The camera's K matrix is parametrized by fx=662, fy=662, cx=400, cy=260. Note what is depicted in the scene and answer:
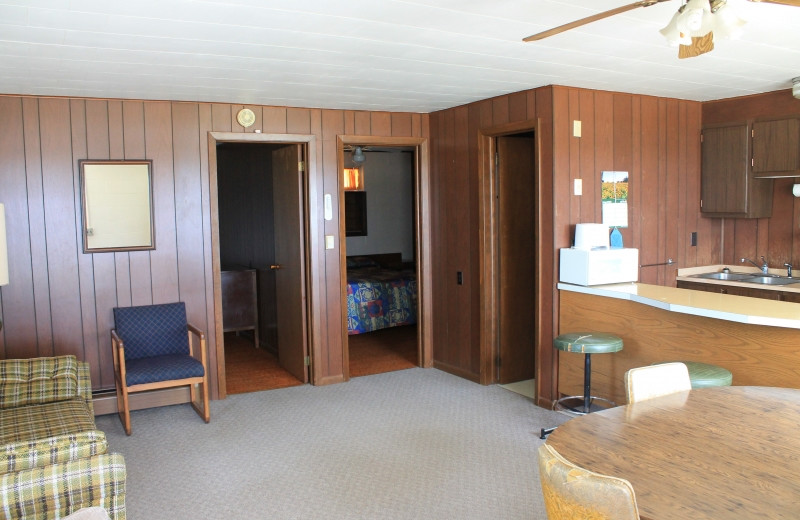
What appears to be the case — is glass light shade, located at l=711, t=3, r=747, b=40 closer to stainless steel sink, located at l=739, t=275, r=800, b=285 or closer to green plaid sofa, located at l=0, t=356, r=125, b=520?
green plaid sofa, located at l=0, t=356, r=125, b=520

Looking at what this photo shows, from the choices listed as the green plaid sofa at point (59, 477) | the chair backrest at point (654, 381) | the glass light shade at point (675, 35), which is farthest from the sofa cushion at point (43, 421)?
the glass light shade at point (675, 35)

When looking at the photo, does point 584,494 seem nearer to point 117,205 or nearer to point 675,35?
point 675,35

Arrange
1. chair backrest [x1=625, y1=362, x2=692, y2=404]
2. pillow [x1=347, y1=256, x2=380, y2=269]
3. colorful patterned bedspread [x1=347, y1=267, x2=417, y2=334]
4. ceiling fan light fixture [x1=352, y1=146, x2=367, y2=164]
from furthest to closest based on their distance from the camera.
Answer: pillow [x1=347, y1=256, x2=380, y2=269] → ceiling fan light fixture [x1=352, y1=146, x2=367, y2=164] → colorful patterned bedspread [x1=347, y1=267, x2=417, y2=334] → chair backrest [x1=625, y1=362, x2=692, y2=404]

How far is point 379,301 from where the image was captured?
7.29m

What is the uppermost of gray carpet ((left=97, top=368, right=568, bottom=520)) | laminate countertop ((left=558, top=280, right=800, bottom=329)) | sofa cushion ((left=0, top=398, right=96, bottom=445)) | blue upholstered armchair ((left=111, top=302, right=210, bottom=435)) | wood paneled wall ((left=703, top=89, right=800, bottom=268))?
wood paneled wall ((left=703, top=89, right=800, bottom=268))

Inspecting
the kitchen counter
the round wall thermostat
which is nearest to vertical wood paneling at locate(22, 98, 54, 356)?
the round wall thermostat

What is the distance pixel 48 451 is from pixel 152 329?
260 centimetres

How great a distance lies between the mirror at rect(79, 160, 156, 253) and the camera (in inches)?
185

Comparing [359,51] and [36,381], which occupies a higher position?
[359,51]

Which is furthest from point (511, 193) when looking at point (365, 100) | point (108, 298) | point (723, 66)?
point (108, 298)

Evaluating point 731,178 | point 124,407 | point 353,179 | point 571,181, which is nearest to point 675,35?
point 571,181

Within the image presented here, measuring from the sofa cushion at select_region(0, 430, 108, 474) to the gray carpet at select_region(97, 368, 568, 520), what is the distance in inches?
41.2

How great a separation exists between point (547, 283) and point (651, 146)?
1.44 metres

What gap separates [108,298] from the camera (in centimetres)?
478
